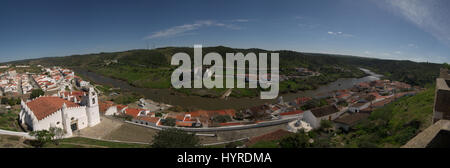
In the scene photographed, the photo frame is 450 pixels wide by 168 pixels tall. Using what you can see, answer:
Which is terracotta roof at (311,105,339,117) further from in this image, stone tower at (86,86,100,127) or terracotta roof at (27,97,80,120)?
terracotta roof at (27,97,80,120)

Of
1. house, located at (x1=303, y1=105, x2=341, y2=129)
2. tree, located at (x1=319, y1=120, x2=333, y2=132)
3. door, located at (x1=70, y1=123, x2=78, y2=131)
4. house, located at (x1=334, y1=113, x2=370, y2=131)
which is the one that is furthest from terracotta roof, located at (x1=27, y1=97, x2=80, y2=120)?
house, located at (x1=334, y1=113, x2=370, y2=131)

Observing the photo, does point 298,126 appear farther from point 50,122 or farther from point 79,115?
point 50,122

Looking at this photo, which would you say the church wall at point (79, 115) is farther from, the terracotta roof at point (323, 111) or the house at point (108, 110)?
the terracotta roof at point (323, 111)

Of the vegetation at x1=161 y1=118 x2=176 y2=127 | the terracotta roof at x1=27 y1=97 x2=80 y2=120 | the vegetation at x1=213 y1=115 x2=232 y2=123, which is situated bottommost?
the vegetation at x1=213 y1=115 x2=232 y2=123

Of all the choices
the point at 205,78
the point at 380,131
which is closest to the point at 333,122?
the point at 380,131

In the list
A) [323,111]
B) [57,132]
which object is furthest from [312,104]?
[57,132]
